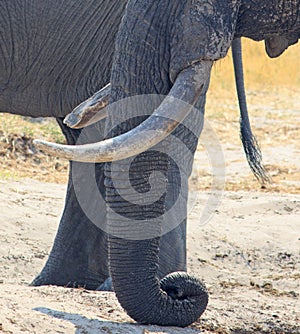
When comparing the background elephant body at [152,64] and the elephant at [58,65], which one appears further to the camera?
the elephant at [58,65]

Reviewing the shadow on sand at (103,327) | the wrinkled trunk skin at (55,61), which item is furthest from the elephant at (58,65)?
the shadow on sand at (103,327)

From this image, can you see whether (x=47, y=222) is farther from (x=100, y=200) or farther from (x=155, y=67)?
(x=155, y=67)

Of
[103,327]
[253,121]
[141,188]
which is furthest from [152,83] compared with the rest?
[253,121]

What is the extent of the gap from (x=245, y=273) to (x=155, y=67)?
10.1 ft

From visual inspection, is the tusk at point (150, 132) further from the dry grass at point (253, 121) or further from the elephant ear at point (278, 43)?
the dry grass at point (253, 121)

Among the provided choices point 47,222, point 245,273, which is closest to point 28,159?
point 47,222

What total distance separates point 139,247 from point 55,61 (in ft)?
7.37

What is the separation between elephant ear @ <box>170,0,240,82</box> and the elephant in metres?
2.00

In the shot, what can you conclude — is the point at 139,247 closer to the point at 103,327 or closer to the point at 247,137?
→ the point at 103,327

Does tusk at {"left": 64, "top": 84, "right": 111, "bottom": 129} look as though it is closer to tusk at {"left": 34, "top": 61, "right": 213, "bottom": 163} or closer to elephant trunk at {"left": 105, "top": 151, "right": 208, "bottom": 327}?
elephant trunk at {"left": 105, "top": 151, "right": 208, "bottom": 327}

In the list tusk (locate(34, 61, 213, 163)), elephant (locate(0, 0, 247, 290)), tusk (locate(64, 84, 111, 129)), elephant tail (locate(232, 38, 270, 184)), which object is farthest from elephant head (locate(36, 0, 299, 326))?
elephant (locate(0, 0, 247, 290))

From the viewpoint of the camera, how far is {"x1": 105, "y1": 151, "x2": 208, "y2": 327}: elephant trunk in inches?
157

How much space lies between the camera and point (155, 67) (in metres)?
3.91

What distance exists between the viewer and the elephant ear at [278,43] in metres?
4.30
